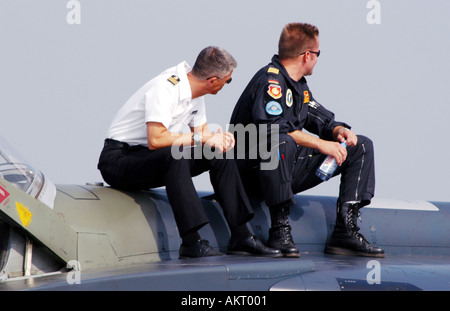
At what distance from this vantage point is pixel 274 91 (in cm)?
584

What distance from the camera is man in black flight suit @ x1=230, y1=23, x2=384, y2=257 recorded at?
576 cm

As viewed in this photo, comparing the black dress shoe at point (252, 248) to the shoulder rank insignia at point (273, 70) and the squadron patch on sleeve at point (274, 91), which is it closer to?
the squadron patch on sleeve at point (274, 91)

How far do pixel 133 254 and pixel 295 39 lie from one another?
2225 mm

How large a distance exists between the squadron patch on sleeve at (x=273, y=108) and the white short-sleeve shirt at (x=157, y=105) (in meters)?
0.57

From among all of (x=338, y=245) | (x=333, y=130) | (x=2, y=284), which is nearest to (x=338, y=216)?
(x=338, y=245)

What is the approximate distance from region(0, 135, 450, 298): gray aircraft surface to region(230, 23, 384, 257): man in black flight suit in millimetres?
272

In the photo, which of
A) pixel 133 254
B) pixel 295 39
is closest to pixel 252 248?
pixel 133 254

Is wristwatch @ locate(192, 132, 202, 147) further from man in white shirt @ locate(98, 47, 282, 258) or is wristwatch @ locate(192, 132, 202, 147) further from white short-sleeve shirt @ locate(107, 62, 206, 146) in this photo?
white short-sleeve shirt @ locate(107, 62, 206, 146)

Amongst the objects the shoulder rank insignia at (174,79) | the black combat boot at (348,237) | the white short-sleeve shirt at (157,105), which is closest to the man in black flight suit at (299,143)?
the black combat boot at (348,237)

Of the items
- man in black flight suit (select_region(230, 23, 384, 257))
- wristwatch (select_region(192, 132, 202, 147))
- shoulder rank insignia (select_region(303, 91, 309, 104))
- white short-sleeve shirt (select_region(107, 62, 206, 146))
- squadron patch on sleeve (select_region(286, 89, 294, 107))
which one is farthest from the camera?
shoulder rank insignia (select_region(303, 91, 309, 104))

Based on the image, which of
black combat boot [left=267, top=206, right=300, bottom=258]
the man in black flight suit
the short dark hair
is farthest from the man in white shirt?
the short dark hair

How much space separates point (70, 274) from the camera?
459cm

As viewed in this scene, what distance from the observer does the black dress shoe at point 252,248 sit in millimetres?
5465
